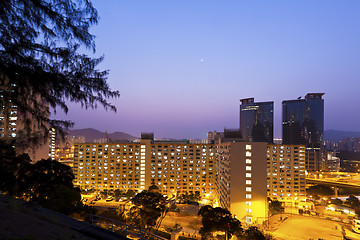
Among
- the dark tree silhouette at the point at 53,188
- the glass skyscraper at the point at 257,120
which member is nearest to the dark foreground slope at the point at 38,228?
the dark tree silhouette at the point at 53,188

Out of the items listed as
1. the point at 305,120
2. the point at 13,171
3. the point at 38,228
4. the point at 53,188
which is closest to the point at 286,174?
the point at 53,188

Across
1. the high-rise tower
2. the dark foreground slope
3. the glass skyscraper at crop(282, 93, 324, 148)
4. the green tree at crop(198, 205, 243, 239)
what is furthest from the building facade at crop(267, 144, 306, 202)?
the glass skyscraper at crop(282, 93, 324, 148)

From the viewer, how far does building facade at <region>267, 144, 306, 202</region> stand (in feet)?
177

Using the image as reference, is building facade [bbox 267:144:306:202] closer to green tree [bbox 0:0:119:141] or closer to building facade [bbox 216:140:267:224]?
building facade [bbox 216:140:267:224]

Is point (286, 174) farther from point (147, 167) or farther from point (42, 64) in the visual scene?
point (42, 64)

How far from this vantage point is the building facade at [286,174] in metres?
53.9

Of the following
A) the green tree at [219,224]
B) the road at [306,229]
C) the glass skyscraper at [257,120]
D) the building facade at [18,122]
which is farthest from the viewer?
the glass skyscraper at [257,120]

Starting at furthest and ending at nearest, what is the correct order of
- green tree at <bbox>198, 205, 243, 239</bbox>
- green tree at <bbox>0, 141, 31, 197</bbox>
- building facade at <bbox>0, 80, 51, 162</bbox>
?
green tree at <bbox>198, 205, 243, 239</bbox> → green tree at <bbox>0, 141, 31, 197</bbox> → building facade at <bbox>0, 80, 51, 162</bbox>

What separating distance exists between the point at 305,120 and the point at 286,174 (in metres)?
91.9

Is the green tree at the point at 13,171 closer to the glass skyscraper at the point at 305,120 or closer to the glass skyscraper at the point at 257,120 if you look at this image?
the glass skyscraper at the point at 305,120

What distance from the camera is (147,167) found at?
58.8 metres

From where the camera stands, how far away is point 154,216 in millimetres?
22719

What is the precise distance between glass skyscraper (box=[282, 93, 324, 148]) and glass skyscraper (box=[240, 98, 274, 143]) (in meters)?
10.8

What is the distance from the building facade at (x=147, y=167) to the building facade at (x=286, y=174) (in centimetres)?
1586
